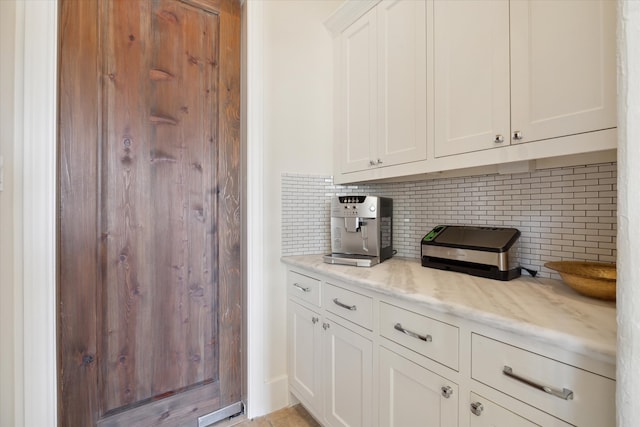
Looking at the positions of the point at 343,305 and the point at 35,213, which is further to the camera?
the point at 343,305

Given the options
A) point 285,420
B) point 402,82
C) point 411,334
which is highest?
point 402,82

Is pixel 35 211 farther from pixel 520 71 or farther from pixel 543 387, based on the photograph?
pixel 520 71

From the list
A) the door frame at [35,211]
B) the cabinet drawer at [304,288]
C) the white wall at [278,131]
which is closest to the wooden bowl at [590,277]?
the cabinet drawer at [304,288]

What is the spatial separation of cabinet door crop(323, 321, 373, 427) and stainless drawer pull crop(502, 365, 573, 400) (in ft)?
1.72

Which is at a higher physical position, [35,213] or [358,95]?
[358,95]

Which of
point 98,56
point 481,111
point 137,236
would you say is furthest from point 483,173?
point 98,56

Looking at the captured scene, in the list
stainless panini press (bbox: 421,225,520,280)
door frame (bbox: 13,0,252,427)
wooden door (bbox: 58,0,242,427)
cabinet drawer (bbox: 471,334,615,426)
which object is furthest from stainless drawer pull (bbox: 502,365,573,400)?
door frame (bbox: 13,0,252,427)

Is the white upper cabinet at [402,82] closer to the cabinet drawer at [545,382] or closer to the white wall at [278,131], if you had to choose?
the white wall at [278,131]

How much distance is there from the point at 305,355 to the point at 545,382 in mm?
1159

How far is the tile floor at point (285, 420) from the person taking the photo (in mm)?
1623

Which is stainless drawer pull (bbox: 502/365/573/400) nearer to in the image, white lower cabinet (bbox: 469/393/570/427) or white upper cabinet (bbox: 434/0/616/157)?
white lower cabinet (bbox: 469/393/570/427)

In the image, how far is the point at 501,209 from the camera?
1.37 metres

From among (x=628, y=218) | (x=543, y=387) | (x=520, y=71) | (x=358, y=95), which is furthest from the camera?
(x=358, y=95)

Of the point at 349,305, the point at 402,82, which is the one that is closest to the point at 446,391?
the point at 349,305
